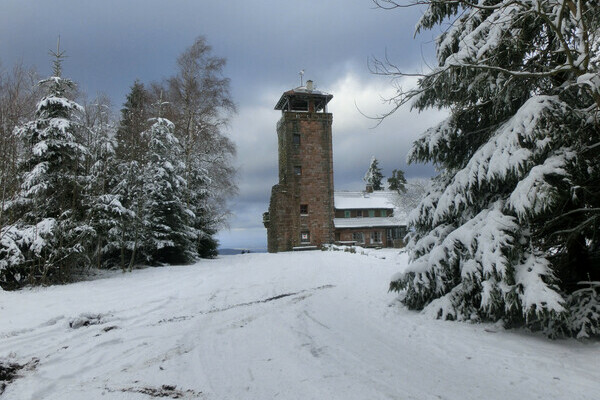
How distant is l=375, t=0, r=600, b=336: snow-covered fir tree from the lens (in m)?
4.01

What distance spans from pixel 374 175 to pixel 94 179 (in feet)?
151

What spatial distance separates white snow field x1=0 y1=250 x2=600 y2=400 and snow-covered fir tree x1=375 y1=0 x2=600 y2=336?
56cm

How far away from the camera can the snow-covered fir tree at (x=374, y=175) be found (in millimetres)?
53219

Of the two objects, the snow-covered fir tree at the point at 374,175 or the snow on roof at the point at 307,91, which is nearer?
the snow on roof at the point at 307,91

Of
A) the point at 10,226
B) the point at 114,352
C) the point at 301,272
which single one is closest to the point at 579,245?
the point at 114,352

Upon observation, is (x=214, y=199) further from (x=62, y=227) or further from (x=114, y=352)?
(x=114, y=352)

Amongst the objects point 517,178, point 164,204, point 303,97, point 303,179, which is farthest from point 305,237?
point 517,178

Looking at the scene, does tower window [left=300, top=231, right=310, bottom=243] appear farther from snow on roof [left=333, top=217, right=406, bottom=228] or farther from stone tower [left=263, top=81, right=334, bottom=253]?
snow on roof [left=333, top=217, right=406, bottom=228]

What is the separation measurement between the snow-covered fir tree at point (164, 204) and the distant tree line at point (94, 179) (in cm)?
5

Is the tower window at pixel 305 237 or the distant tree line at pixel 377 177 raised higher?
the distant tree line at pixel 377 177

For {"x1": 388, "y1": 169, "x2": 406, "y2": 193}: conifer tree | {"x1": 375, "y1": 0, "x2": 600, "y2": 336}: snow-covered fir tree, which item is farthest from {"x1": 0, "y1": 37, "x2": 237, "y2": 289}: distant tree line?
{"x1": 388, "y1": 169, "x2": 406, "y2": 193}: conifer tree

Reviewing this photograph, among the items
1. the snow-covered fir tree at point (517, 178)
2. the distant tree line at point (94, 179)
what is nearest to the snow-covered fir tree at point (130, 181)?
the distant tree line at point (94, 179)

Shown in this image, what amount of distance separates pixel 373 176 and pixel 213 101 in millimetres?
36107

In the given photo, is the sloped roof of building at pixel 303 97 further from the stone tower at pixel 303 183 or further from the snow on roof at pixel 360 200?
the snow on roof at pixel 360 200
